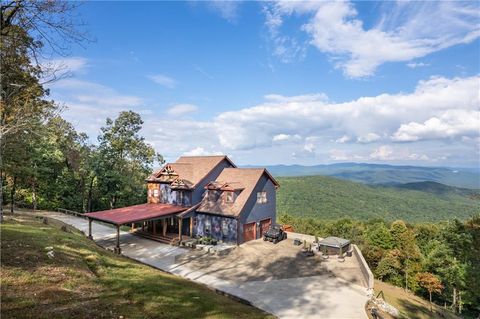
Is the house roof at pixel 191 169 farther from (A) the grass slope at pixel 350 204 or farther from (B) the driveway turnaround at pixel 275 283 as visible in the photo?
(A) the grass slope at pixel 350 204

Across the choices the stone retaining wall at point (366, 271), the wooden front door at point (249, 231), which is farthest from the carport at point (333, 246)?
the wooden front door at point (249, 231)

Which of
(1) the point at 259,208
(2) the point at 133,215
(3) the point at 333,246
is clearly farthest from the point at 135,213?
(3) the point at 333,246

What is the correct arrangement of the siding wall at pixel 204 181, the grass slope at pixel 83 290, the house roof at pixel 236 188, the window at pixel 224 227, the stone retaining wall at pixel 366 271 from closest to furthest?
1. the grass slope at pixel 83 290
2. the stone retaining wall at pixel 366 271
3. the window at pixel 224 227
4. the house roof at pixel 236 188
5. the siding wall at pixel 204 181

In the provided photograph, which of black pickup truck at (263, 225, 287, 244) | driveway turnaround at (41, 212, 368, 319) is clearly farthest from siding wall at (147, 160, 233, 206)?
black pickup truck at (263, 225, 287, 244)

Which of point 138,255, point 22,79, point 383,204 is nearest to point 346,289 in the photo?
point 138,255

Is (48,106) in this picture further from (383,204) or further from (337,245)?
(383,204)

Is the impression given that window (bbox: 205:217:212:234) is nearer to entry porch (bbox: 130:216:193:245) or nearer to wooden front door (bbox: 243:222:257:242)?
entry porch (bbox: 130:216:193:245)

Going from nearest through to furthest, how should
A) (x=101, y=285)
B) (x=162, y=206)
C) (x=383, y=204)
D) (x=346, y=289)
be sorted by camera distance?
(x=101, y=285) → (x=346, y=289) → (x=162, y=206) → (x=383, y=204)
